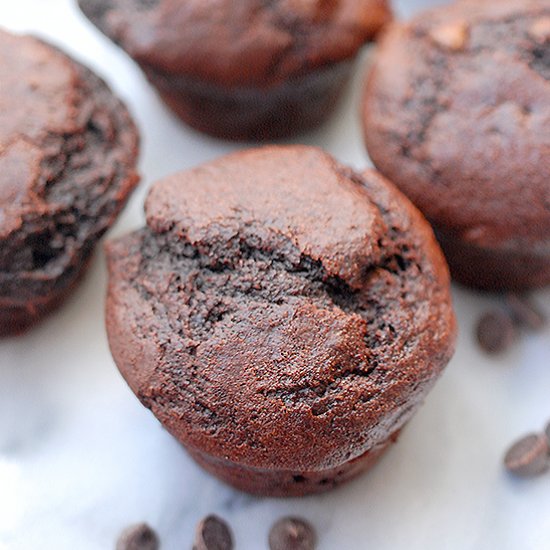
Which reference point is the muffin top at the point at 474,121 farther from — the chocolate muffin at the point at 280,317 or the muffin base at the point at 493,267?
the chocolate muffin at the point at 280,317

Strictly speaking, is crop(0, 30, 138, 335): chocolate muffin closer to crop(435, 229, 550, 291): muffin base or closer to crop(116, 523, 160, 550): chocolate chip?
crop(116, 523, 160, 550): chocolate chip

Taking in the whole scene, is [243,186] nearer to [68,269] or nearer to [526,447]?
[68,269]

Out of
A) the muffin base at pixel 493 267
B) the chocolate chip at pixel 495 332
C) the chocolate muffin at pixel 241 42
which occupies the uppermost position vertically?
the chocolate muffin at pixel 241 42

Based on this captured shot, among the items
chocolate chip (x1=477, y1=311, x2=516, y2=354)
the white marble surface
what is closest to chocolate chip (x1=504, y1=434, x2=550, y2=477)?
the white marble surface

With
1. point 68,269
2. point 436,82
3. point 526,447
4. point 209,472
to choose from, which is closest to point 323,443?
point 209,472

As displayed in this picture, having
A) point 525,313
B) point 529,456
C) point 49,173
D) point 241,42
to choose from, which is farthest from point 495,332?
point 49,173

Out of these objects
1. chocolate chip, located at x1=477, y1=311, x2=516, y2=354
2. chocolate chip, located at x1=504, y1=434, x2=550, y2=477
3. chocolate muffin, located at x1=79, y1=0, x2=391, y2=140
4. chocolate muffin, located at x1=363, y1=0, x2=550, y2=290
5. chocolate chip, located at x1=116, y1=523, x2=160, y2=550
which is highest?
chocolate muffin, located at x1=79, y1=0, x2=391, y2=140

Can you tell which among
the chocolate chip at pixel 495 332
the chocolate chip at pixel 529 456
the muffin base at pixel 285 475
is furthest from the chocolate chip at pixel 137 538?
the chocolate chip at pixel 495 332
